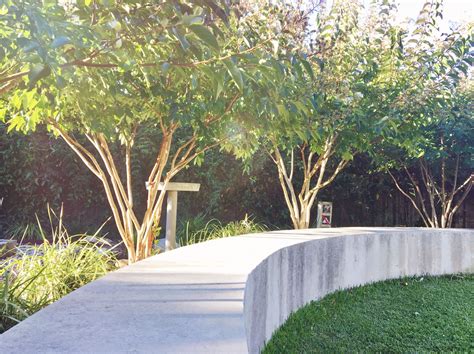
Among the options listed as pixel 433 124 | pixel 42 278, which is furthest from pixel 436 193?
pixel 42 278

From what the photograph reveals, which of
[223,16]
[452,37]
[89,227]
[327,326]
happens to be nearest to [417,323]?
[327,326]

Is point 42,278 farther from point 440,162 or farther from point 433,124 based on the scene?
point 440,162

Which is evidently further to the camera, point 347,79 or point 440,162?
point 440,162

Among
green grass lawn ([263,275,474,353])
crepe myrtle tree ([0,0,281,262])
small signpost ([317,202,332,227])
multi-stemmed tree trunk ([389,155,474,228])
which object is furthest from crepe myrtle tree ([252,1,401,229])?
multi-stemmed tree trunk ([389,155,474,228])

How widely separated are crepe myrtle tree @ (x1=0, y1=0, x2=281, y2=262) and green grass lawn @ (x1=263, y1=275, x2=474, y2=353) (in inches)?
79.4

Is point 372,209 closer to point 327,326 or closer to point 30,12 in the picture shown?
point 327,326

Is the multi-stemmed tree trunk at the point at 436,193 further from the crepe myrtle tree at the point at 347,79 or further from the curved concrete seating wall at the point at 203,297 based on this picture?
the crepe myrtle tree at the point at 347,79

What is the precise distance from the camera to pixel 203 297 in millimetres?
2557

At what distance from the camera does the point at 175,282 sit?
9.68 feet

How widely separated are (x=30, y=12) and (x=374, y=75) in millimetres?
5240

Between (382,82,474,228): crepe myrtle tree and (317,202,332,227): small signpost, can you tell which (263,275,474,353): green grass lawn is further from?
(382,82,474,228): crepe myrtle tree

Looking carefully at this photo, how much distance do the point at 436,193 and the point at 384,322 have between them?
5.25 m

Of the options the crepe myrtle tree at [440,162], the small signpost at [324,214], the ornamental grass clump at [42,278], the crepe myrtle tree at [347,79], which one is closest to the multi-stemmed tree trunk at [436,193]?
the crepe myrtle tree at [440,162]

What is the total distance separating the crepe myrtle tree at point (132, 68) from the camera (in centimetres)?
206
